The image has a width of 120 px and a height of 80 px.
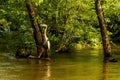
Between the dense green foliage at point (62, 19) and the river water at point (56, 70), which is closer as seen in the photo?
the river water at point (56, 70)

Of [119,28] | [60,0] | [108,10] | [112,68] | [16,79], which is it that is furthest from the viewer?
[119,28]

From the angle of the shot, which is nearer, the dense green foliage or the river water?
the river water

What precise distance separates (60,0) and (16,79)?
45.5 ft

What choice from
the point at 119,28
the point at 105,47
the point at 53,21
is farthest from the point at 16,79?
the point at 119,28

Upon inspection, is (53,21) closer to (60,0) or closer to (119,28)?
(60,0)

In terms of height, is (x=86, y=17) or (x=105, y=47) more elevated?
(x=86, y=17)

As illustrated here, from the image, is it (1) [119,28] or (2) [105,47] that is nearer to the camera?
(2) [105,47]

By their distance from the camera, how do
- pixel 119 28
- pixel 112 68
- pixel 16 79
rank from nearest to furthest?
1. pixel 16 79
2. pixel 112 68
3. pixel 119 28

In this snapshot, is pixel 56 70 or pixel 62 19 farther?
pixel 62 19

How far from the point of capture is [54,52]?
1193 inches

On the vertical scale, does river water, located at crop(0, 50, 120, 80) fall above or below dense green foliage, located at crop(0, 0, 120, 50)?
below

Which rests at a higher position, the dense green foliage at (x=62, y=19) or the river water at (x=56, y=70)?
the dense green foliage at (x=62, y=19)

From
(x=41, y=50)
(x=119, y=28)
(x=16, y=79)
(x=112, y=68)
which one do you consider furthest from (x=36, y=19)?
(x=119, y=28)

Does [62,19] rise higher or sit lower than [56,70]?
higher
